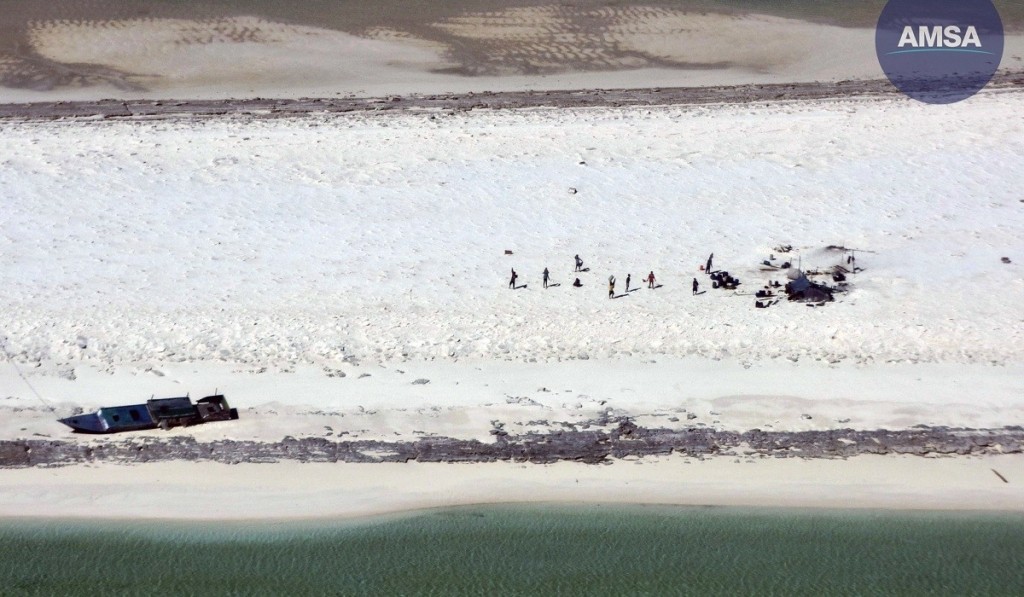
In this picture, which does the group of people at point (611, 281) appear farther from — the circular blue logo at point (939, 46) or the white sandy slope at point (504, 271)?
the circular blue logo at point (939, 46)

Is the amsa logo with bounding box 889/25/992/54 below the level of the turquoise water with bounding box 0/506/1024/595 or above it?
above

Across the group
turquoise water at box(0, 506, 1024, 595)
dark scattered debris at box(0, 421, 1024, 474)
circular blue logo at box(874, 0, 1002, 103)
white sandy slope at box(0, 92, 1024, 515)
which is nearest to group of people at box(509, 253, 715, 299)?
white sandy slope at box(0, 92, 1024, 515)

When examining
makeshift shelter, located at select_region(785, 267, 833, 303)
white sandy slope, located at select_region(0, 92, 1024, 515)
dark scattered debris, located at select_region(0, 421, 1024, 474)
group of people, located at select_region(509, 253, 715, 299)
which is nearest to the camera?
dark scattered debris, located at select_region(0, 421, 1024, 474)

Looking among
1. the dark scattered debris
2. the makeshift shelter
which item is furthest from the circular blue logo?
the dark scattered debris

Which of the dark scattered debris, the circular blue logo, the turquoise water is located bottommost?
the turquoise water

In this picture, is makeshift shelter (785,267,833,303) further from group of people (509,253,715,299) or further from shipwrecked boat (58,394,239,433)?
shipwrecked boat (58,394,239,433)

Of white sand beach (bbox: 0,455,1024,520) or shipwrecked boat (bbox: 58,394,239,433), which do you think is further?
shipwrecked boat (bbox: 58,394,239,433)

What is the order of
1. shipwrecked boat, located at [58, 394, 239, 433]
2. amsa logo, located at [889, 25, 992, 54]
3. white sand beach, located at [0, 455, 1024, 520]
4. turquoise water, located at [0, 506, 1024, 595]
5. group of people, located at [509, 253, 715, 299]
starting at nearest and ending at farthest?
turquoise water, located at [0, 506, 1024, 595], white sand beach, located at [0, 455, 1024, 520], shipwrecked boat, located at [58, 394, 239, 433], group of people, located at [509, 253, 715, 299], amsa logo, located at [889, 25, 992, 54]

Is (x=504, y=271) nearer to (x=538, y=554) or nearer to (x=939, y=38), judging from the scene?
(x=538, y=554)

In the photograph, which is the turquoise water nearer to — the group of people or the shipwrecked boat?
the shipwrecked boat
